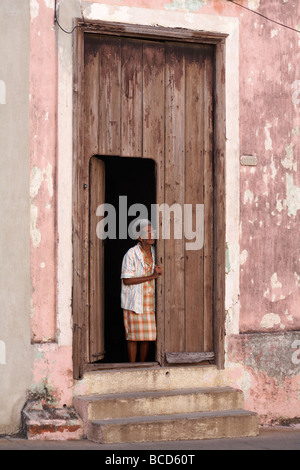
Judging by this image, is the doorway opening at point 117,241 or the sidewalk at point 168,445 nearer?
the sidewalk at point 168,445

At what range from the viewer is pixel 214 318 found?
31.0ft

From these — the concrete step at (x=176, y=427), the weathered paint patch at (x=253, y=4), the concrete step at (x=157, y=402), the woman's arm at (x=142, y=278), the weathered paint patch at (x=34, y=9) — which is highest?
the weathered paint patch at (x=253, y=4)

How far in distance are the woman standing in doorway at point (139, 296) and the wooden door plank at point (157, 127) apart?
87 millimetres

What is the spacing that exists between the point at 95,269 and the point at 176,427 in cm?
173

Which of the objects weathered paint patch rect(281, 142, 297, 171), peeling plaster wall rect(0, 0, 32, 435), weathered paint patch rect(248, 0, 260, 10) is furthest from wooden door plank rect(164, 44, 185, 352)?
peeling plaster wall rect(0, 0, 32, 435)

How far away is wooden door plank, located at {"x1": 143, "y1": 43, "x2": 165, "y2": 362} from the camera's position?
9203mm

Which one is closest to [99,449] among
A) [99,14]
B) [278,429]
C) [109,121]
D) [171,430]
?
[171,430]

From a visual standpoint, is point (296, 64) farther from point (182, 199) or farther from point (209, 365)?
point (209, 365)

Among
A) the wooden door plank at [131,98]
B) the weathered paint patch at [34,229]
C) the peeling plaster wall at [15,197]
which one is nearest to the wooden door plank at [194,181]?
the wooden door plank at [131,98]

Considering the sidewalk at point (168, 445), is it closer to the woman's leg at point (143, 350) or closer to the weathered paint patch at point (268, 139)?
the woman's leg at point (143, 350)

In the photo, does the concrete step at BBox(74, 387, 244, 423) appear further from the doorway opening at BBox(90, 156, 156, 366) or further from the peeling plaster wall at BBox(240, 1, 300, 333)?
the doorway opening at BBox(90, 156, 156, 366)

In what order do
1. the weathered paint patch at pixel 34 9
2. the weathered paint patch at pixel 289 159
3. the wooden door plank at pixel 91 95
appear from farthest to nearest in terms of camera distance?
the weathered paint patch at pixel 289 159
the wooden door plank at pixel 91 95
the weathered paint patch at pixel 34 9

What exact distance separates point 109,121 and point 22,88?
0.96 metres

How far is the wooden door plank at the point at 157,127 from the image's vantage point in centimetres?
920
